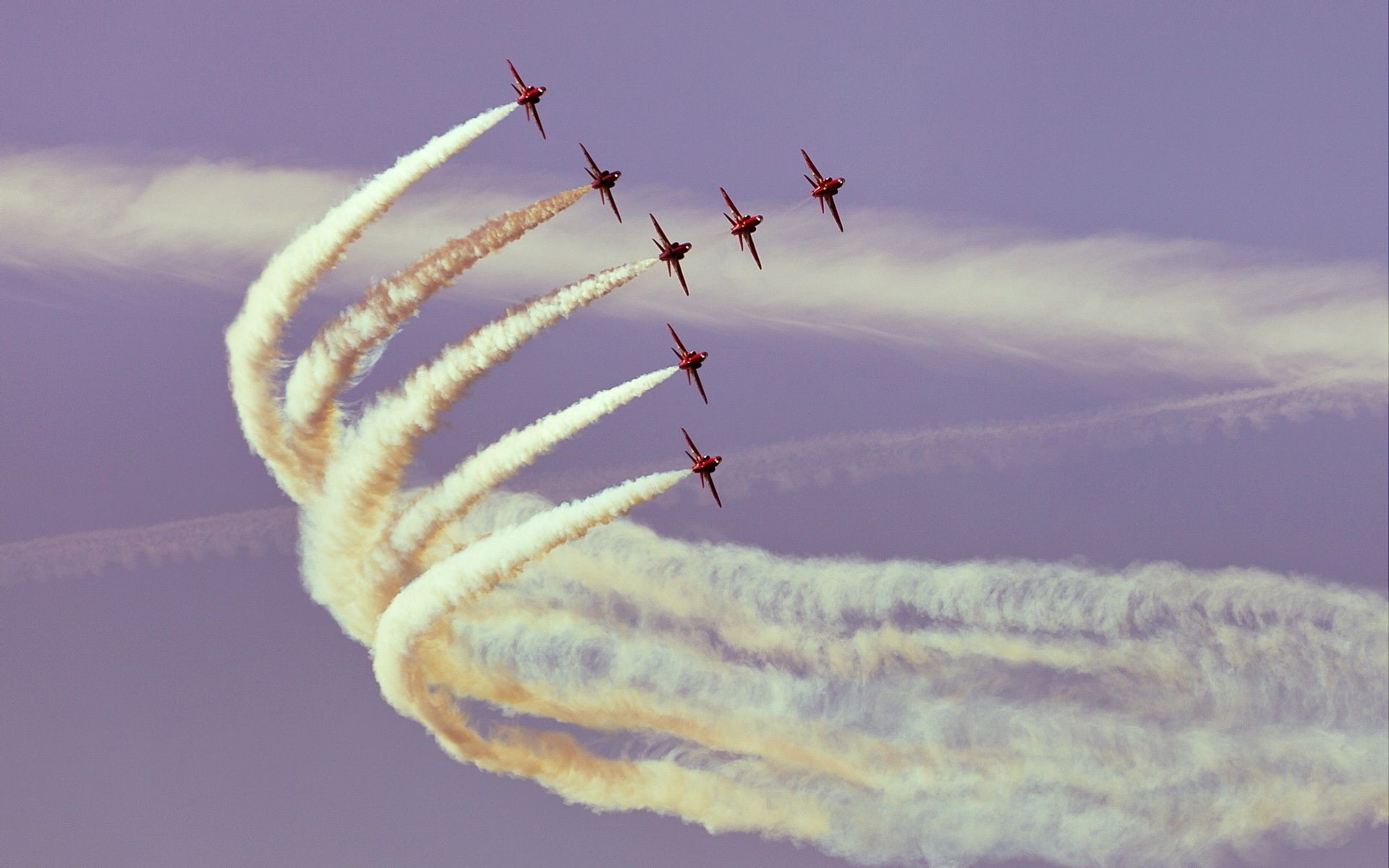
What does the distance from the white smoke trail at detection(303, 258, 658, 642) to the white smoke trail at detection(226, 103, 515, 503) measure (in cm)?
135

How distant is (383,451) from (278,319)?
528 cm

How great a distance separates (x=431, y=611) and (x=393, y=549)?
2807 mm

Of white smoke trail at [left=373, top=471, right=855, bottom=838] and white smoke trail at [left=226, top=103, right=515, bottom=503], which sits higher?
white smoke trail at [left=226, top=103, right=515, bottom=503]

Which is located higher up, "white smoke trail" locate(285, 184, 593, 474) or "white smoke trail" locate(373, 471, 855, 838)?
"white smoke trail" locate(285, 184, 593, 474)

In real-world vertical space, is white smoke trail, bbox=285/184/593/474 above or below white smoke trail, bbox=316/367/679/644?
above

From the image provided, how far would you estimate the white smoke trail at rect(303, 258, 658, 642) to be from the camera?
7956cm

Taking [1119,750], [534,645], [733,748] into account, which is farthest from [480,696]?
[1119,750]

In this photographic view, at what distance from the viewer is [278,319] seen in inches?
3201

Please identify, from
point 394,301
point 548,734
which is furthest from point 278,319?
point 548,734

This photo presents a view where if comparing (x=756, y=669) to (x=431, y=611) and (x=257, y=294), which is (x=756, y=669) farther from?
(x=257, y=294)

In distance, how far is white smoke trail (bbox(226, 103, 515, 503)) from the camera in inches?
3187

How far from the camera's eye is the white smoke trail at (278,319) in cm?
8094

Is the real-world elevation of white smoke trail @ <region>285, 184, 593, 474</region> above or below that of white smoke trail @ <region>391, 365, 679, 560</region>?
above

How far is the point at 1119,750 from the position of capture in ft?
267
